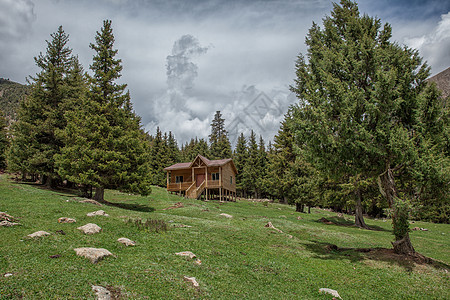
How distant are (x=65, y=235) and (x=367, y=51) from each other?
592 inches

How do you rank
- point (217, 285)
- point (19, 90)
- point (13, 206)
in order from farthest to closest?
point (19, 90), point (13, 206), point (217, 285)

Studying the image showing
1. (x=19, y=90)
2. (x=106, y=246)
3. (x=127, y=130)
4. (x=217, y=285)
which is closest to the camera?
(x=217, y=285)

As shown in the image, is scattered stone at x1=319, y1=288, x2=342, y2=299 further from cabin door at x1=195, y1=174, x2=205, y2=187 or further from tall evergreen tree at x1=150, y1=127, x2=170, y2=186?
tall evergreen tree at x1=150, y1=127, x2=170, y2=186

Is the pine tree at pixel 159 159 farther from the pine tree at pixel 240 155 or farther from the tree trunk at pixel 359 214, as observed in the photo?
the tree trunk at pixel 359 214

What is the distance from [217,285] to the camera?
6824 millimetres

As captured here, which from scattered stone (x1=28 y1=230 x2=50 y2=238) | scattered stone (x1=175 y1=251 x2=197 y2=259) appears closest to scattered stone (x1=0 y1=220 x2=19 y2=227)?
scattered stone (x1=28 y1=230 x2=50 y2=238)

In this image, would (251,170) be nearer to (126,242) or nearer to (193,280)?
(126,242)

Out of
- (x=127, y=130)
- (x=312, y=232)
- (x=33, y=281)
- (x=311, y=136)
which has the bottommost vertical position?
(x=312, y=232)

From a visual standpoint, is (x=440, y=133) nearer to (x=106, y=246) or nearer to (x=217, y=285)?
(x=217, y=285)

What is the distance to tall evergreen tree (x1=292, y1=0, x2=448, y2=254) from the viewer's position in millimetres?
11145

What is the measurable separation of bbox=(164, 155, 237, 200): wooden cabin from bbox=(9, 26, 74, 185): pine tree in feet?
61.4

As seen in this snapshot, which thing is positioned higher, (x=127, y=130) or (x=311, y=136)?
(x=127, y=130)

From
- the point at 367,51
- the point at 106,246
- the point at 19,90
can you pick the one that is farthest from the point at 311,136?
the point at 19,90

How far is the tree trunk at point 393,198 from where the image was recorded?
11.5 metres
